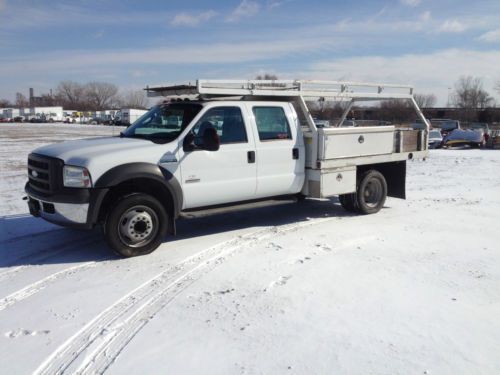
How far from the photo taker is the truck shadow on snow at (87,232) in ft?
19.9

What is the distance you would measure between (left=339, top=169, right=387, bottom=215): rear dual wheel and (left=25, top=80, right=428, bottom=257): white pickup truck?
0.02 m

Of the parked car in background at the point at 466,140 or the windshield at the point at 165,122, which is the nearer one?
the windshield at the point at 165,122

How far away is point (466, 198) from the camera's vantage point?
401 inches

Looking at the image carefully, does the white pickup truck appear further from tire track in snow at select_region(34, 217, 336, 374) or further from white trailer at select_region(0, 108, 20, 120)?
white trailer at select_region(0, 108, 20, 120)

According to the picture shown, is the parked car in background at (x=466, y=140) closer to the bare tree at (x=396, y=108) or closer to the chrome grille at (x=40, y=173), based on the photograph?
the bare tree at (x=396, y=108)

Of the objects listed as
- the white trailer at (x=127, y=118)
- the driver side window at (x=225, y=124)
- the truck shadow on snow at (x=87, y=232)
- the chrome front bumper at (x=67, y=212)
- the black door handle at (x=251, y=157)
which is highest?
the white trailer at (x=127, y=118)

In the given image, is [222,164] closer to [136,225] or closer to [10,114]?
[136,225]

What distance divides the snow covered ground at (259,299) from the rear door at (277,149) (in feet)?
2.38

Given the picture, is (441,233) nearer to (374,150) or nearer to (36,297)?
(374,150)

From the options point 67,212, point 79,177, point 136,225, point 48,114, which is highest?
point 48,114

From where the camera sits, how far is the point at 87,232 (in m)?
7.22

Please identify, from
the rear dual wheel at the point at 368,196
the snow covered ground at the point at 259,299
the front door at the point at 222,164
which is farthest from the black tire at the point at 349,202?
the front door at the point at 222,164

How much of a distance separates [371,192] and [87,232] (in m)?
5.03

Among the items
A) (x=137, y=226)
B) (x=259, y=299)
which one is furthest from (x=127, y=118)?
(x=259, y=299)
